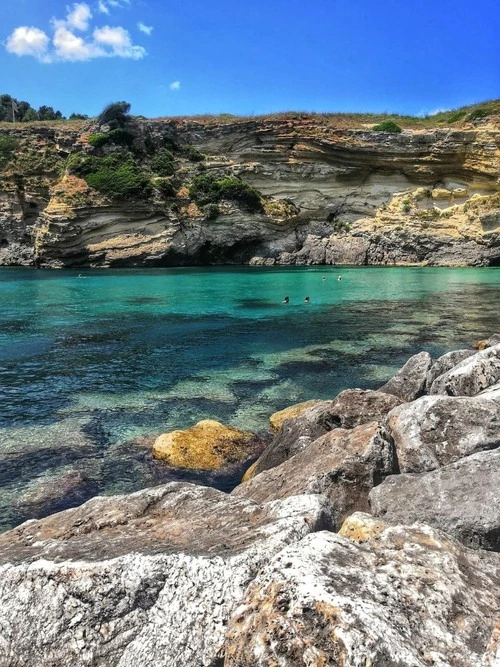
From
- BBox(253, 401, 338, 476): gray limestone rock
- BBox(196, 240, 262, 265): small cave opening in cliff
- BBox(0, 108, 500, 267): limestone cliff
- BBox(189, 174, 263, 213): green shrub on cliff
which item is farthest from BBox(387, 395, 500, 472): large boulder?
BBox(196, 240, 262, 265): small cave opening in cliff

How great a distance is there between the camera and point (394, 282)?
148 feet

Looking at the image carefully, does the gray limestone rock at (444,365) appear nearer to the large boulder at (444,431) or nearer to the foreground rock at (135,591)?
the large boulder at (444,431)

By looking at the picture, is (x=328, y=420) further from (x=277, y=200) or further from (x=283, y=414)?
(x=277, y=200)

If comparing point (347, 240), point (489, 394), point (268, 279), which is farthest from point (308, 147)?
point (489, 394)

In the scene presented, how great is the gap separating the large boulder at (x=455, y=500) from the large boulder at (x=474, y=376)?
3.32 metres

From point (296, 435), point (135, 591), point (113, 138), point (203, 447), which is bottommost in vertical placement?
point (203, 447)

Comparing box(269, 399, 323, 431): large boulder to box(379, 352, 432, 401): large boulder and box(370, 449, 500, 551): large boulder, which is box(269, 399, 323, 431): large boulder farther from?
box(370, 449, 500, 551): large boulder

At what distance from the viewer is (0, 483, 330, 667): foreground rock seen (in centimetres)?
340

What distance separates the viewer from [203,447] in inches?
400

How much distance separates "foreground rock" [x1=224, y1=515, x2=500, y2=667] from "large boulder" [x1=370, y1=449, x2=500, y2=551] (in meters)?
0.91

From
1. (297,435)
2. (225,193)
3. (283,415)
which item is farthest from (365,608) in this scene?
(225,193)

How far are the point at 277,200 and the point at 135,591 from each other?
66.7m

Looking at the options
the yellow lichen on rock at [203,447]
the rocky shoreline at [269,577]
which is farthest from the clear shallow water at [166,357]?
the rocky shoreline at [269,577]

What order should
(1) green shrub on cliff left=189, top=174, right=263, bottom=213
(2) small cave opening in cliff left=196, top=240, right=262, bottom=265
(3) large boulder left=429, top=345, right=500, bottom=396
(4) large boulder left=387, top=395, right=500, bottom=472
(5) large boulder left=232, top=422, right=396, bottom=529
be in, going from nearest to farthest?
1. (5) large boulder left=232, top=422, right=396, bottom=529
2. (4) large boulder left=387, top=395, right=500, bottom=472
3. (3) large boulder left=429, top=345, right=500, bottom=396
4. (1) green shrub on cliff left=189, top=174, right=263, bottom=213
5. (2) small cave opening in cliff left=196, top=240, right=262, bottom=265
